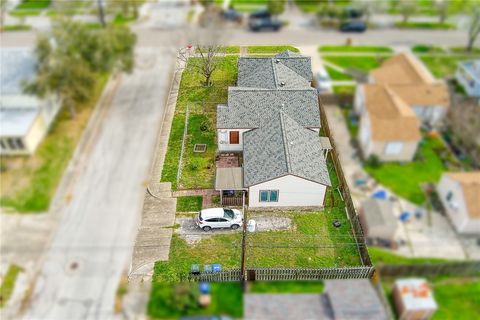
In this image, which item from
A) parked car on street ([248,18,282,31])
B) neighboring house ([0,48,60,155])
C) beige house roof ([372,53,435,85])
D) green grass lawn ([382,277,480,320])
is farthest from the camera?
parked car on street ([248,18,282,31])

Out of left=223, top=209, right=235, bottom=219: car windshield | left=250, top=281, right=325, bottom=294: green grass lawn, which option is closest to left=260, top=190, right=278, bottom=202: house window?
left=223, top=209, right=235, bottom=219: car windshield

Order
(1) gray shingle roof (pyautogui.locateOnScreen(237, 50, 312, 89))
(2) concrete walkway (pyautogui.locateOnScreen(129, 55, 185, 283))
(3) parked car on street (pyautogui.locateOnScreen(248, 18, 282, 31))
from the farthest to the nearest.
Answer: (3) parked car on street (pyautogui.locateOnScreen(248, 18, 282, 31)) < (1) gray shingle roof (pyautogui.locateOnScreen(237, 50, 312, 89)) < (2) concrete walkway (pyautogui.locateOnScreen(129, 55, 185, 283))

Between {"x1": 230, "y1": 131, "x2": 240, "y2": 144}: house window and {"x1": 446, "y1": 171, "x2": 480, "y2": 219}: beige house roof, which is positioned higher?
{"x1": 230, "y1": 131, "x2": 240, "y2": 144}: house window

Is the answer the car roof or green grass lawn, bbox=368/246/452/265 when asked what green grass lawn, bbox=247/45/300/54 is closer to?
the car roof

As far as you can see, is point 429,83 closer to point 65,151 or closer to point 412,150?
point 412,150

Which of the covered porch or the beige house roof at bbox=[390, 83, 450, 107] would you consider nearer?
the covered porch

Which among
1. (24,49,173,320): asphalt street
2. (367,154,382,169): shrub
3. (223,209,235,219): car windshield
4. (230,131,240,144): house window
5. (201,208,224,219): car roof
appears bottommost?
(24,49,173,320): asphalt street

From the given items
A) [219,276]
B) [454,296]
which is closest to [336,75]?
[454,296]

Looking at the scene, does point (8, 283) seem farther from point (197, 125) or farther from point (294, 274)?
point (294, 274)
